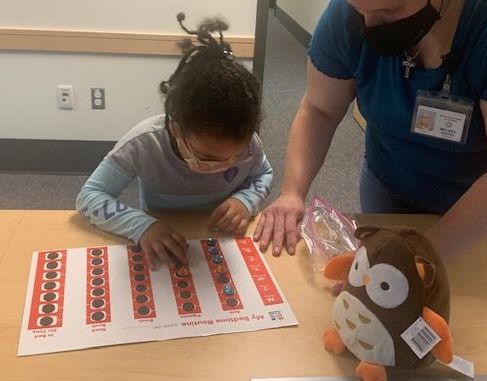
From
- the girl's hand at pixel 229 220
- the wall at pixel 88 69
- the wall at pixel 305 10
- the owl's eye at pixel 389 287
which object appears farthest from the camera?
the wall at pixel 305 10

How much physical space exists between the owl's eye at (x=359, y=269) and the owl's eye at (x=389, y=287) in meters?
0.02

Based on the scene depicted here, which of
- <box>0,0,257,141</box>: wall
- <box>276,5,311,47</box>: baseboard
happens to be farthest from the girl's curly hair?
<box>276,5,311,47</box>: baseboard

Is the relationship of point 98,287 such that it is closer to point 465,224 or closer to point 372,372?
point 372,372

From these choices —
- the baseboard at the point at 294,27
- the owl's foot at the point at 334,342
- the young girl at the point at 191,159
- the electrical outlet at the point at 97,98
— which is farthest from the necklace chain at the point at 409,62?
the baseboard at the point at 294,27

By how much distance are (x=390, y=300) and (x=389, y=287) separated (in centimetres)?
2

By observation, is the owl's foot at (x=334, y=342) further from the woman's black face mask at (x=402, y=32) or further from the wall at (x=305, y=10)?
the wall at (x=305, y=10)

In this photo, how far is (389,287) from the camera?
27.0 inches

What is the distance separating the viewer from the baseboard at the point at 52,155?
2580mm

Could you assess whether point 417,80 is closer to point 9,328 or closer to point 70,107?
point 9,328

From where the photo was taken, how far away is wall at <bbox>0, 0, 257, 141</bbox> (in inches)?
93.5

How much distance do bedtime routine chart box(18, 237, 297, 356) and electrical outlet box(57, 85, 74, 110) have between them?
1680mm

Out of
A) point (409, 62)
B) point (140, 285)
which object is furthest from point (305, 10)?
point (140, 285)

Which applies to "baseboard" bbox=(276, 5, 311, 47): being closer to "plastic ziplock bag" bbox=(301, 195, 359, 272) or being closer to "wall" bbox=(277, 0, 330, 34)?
"wall" bbox=(277, 0, 330, 34)

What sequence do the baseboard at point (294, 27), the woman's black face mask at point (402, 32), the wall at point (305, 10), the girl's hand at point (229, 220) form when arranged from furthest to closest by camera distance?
the baseboard at point (294, 27)
the wall at point (305, 10)
the girl's hand at point (229, 220)
the woman's black face mask at point (402, 32)
